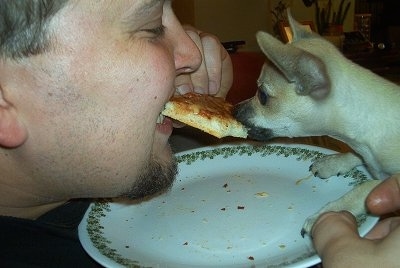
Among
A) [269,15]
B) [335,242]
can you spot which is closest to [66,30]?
[335,242]

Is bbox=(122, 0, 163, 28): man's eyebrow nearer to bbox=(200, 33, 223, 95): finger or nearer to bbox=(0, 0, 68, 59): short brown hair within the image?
bbox=(0, 0, 68, 59): short brown hair

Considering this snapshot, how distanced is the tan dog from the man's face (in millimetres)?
471

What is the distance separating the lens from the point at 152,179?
1210mm

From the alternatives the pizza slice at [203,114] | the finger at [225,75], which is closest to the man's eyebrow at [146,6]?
the pizza slice at [203,114]

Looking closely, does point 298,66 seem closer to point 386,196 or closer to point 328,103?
point 328,103

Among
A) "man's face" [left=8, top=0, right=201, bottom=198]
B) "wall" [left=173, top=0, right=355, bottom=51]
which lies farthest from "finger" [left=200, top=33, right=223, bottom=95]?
"wall" [left=173, top=0, right=355, bottom=51]

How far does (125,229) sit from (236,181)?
0.41m

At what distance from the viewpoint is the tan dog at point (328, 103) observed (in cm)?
153

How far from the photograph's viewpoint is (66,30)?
3.13 ft

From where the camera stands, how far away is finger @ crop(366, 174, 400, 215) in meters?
0.95

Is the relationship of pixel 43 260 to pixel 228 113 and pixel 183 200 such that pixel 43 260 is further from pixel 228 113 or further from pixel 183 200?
pixel 228 113

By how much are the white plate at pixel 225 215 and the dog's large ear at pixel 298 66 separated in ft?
0.72

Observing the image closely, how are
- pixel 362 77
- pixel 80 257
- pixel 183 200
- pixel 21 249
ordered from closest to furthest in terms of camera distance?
pixel 21 249 < pixel 80 257 < pixel 183 200 < pixel 362 77

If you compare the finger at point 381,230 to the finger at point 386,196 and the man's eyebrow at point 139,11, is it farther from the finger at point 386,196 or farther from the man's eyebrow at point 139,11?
the man's eyebrow at point 139,11
